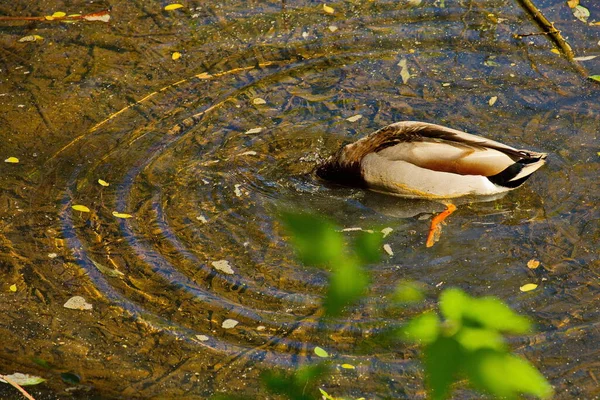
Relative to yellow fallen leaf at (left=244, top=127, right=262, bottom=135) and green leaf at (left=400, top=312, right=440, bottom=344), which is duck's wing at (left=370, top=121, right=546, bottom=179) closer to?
yellow fallen leaf at (left=244, top=127, right=262, bottom=135)

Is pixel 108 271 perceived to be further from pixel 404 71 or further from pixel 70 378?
pixel 404 71

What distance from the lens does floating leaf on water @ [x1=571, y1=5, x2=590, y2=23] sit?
7855 mm

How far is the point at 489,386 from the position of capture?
4621 mm

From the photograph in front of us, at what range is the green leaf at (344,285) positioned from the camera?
5.21 meters

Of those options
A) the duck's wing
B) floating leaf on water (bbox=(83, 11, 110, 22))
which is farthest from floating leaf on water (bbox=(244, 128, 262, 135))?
floating leaf on water (bbox=(83, 11, 110, 22))

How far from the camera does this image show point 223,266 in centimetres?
552

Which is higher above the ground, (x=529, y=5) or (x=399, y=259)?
(x=529, y=5)

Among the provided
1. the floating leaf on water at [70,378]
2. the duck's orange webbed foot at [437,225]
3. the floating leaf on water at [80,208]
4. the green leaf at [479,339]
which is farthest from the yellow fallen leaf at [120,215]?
the green leaf at [479,339]

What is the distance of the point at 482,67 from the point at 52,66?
11.7 ft

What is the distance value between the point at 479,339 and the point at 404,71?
3053mm

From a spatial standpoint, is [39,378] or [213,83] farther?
[213,83]

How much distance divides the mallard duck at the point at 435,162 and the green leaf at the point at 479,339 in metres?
1.22

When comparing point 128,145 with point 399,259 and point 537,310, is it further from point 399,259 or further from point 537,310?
point 537,310

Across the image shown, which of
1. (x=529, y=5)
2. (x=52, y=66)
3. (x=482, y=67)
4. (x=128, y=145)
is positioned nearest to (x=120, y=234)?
(x=128, y=145)
